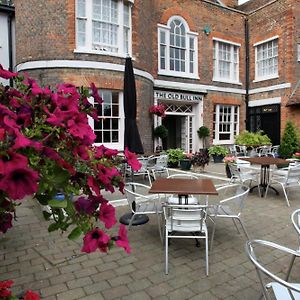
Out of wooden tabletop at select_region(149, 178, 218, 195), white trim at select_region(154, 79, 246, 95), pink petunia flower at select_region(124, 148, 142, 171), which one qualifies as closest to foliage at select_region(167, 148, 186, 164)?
white trim at select_region(154, 79, 246, 95)

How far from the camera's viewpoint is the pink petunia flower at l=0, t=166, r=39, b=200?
87 cm

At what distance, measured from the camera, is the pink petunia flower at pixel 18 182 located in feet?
2.86

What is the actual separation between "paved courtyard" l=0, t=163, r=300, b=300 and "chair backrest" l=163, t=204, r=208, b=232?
0.43 m

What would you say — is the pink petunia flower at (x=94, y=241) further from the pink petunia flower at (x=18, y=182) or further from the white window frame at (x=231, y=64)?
the white window frame at (x=231, y=64)

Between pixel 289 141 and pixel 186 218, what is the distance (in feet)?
38.9

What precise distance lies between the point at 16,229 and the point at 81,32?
282 inches

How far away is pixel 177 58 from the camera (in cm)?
1348

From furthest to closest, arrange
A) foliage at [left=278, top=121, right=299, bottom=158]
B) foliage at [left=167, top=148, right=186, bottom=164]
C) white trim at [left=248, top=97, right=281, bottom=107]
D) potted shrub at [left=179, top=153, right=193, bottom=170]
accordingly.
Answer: white trim at [left=248, top=97, right=281, bottom=107]
foliage at [left=278, top=121, right=299, bottom=158]
foliage at [left=167, top=148, right=186, bottom=164]
potted shrub at [left=179, top=153, right=193, bottom=170]

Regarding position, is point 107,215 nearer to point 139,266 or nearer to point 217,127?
point 139,266

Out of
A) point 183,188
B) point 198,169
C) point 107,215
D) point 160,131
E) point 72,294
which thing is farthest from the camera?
point 160,131

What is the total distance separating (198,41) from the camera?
45.8ft

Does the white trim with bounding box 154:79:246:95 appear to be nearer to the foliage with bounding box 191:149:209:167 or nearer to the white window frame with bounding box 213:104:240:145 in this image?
the white window frame with bounding box 213:104:240:145

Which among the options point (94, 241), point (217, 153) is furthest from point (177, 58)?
point (94, 241)

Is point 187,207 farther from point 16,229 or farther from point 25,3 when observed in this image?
point 25,3
